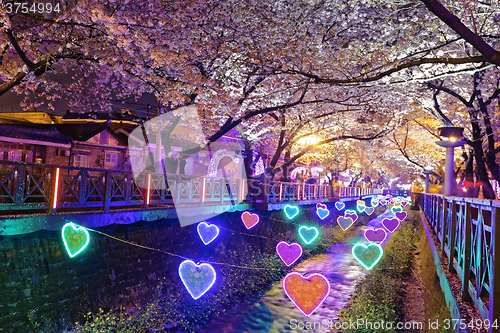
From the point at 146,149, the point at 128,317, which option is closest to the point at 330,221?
the point at 146,149

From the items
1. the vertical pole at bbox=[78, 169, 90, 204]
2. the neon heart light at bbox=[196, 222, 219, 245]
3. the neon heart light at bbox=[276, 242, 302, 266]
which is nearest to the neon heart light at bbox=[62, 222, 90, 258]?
the vertical pole at bbox=[78, 169, 90, 204]

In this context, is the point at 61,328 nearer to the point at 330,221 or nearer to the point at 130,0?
the point at 130,0

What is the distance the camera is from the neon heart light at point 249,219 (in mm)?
16453

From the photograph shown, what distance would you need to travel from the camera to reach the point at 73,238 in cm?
789

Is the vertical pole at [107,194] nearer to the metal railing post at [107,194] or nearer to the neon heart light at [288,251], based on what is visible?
the metal railing post at [107,194]

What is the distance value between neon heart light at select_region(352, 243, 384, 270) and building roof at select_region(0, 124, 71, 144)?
20.5m

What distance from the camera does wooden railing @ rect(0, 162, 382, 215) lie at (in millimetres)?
7617

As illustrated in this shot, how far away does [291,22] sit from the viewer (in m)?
15.0

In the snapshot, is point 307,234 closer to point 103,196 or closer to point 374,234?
point 374,234

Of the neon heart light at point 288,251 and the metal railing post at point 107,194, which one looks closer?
the metal railing post at point 107,194

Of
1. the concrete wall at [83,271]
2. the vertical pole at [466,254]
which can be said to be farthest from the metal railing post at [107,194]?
the vertical pole at [466,254]

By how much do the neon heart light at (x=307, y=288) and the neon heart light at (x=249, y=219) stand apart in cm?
795

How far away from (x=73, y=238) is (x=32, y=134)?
678 inches

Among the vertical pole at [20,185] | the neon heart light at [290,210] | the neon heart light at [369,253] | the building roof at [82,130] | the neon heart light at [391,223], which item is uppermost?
the building roof at [82,130]
